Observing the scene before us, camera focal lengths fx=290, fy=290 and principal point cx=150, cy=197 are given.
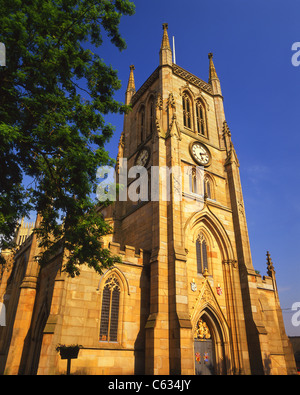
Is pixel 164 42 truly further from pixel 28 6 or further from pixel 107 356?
pixel 107 356

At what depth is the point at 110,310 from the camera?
1598 cm

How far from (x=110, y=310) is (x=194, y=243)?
7.29 metres

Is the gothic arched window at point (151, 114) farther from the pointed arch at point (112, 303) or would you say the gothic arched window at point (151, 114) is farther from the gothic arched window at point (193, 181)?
the pointed arch at point (112, 303)

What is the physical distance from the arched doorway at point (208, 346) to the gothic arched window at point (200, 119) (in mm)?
15745

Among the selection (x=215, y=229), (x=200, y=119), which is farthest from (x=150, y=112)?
(x=215, y=229)

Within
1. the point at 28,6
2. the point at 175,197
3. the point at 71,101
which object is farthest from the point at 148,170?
the point at 28,6

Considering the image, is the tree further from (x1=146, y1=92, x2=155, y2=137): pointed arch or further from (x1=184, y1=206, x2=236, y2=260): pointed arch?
(x1=146, y1=92, x2=155, y2=137): pointed arch

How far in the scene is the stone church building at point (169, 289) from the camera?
1471 centimetres

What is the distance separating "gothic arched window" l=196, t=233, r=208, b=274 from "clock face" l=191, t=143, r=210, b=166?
650cm

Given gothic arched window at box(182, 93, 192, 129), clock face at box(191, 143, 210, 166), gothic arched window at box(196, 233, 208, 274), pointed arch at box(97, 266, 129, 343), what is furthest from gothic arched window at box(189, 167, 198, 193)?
pointed arch at box(97, 266, 129, 343)

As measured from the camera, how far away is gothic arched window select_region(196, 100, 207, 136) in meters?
27.3

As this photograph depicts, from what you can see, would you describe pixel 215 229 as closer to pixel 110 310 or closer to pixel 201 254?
pixel 201 254

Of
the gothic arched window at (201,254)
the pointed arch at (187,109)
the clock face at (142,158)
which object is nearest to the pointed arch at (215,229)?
the gothic arched window at (201,254)

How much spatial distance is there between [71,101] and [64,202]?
3.74 m
